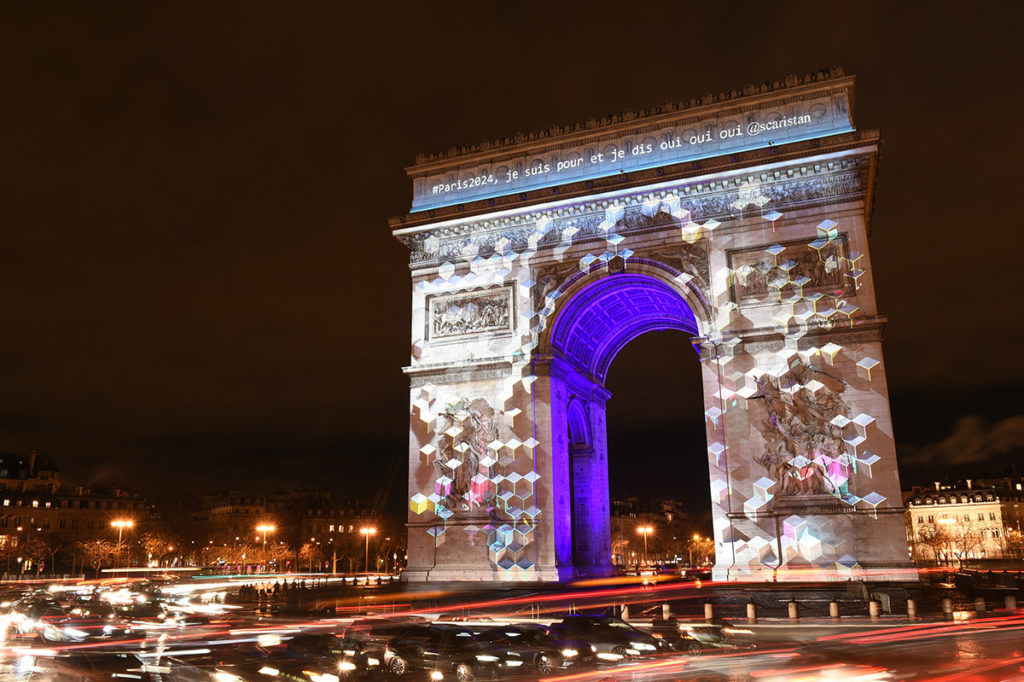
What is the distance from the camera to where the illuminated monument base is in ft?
75.0

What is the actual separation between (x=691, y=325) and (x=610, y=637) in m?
20.2

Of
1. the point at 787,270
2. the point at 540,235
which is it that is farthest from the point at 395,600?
the point at 787,270

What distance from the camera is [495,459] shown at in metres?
26.9

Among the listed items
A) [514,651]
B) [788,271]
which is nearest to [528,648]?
[514,651]

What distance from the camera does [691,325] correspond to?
31750 mm

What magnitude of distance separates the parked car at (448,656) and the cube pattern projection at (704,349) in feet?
41.1

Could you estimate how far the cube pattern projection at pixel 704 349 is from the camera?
2288 cm

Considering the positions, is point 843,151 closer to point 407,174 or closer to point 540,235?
point 540,235

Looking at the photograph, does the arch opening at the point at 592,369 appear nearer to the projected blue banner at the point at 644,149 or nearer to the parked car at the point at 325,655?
the projected blue banner at the point at 644,149

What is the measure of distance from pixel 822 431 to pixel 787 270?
5.20m

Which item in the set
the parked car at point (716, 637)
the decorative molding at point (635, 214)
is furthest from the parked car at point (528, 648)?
the decorative molding at point (635, 214)

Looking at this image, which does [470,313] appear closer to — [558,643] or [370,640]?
[370,640]

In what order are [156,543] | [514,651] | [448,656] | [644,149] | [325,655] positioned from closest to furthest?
[325,655] < [448,656] < [514,651] < [644,149] < [156,543]

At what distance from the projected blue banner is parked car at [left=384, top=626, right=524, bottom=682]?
63.5ft
